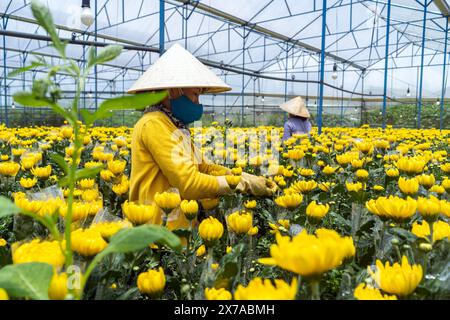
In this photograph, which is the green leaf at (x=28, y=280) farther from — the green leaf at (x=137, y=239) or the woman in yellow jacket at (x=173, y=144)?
the woman in yellow jacket at (x=173, y=144)

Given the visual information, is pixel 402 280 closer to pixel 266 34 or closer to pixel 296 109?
pixel 296 109

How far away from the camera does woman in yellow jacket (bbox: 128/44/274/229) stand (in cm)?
128

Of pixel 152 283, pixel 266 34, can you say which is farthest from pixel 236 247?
pixel 266 34

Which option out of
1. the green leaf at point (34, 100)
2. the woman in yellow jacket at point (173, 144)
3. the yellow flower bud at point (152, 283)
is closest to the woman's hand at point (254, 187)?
the woman in yellow jacket at point (173, 144)

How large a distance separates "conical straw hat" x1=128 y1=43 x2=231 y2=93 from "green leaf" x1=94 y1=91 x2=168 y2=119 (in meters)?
0.87

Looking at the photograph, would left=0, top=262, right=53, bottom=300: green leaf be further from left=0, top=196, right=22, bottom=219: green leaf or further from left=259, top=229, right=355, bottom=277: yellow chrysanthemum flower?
left=259, top=229, right=355, bottom=277: yellow chrysanthemum flower

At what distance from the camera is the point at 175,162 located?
4.20 feet

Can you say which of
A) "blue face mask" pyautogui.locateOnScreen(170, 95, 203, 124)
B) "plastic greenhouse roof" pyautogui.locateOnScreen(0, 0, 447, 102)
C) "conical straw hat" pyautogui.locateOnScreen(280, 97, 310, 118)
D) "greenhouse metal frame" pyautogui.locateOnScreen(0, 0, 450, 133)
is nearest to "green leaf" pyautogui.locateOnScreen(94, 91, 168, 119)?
"blue face mask" pyautogui.locateOnScreen(170, 95, 203, 124)

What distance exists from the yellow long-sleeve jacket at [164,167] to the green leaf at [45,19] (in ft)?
2.96

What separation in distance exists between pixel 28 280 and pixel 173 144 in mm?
961

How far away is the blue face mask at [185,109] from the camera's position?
1464 mm

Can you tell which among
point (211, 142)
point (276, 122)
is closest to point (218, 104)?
point (276, 122)
